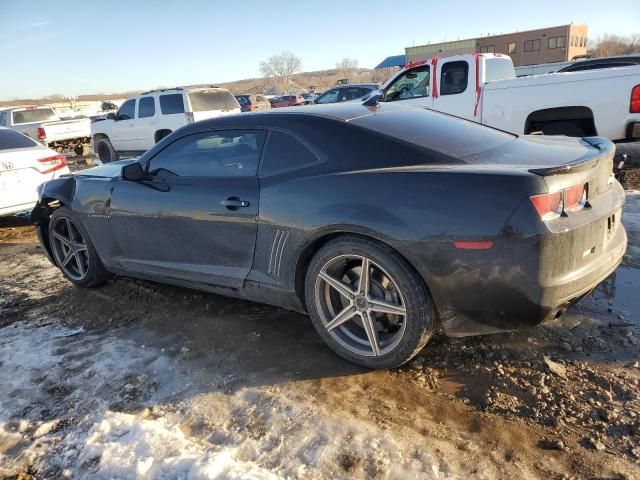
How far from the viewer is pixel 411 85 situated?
941 cm

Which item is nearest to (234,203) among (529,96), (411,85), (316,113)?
(316,113)

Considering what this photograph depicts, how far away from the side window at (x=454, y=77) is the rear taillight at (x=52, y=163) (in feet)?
21.0

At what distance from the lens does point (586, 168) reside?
8.93 feet

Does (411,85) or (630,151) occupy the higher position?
(411,85)

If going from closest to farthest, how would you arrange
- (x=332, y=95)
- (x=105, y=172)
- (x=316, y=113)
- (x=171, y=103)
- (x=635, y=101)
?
1. (x=316, y=113)
2. (x=105, y=172)
3. (x=635, y=101)
4. (x=171, y=103)
5. (x=332, y=95)

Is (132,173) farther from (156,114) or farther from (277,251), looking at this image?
(156,114)

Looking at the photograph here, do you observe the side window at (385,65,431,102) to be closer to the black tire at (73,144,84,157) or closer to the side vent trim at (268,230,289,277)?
the side vent trim at (268,230,289,277)

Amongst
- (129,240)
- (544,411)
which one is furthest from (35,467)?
(544,411)

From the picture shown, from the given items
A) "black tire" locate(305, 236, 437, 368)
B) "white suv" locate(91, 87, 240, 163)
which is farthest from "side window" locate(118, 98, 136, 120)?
"black tire" locate(305, 236, 437, 368)

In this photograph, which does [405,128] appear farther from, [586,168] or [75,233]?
[75,233]

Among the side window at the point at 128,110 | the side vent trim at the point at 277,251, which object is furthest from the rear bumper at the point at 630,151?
the side window at the point at 128,110

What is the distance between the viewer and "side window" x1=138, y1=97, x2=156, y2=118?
40.6ft

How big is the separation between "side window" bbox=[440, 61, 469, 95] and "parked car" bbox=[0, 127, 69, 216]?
6.44 meters

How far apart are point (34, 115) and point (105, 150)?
15.1 feet
